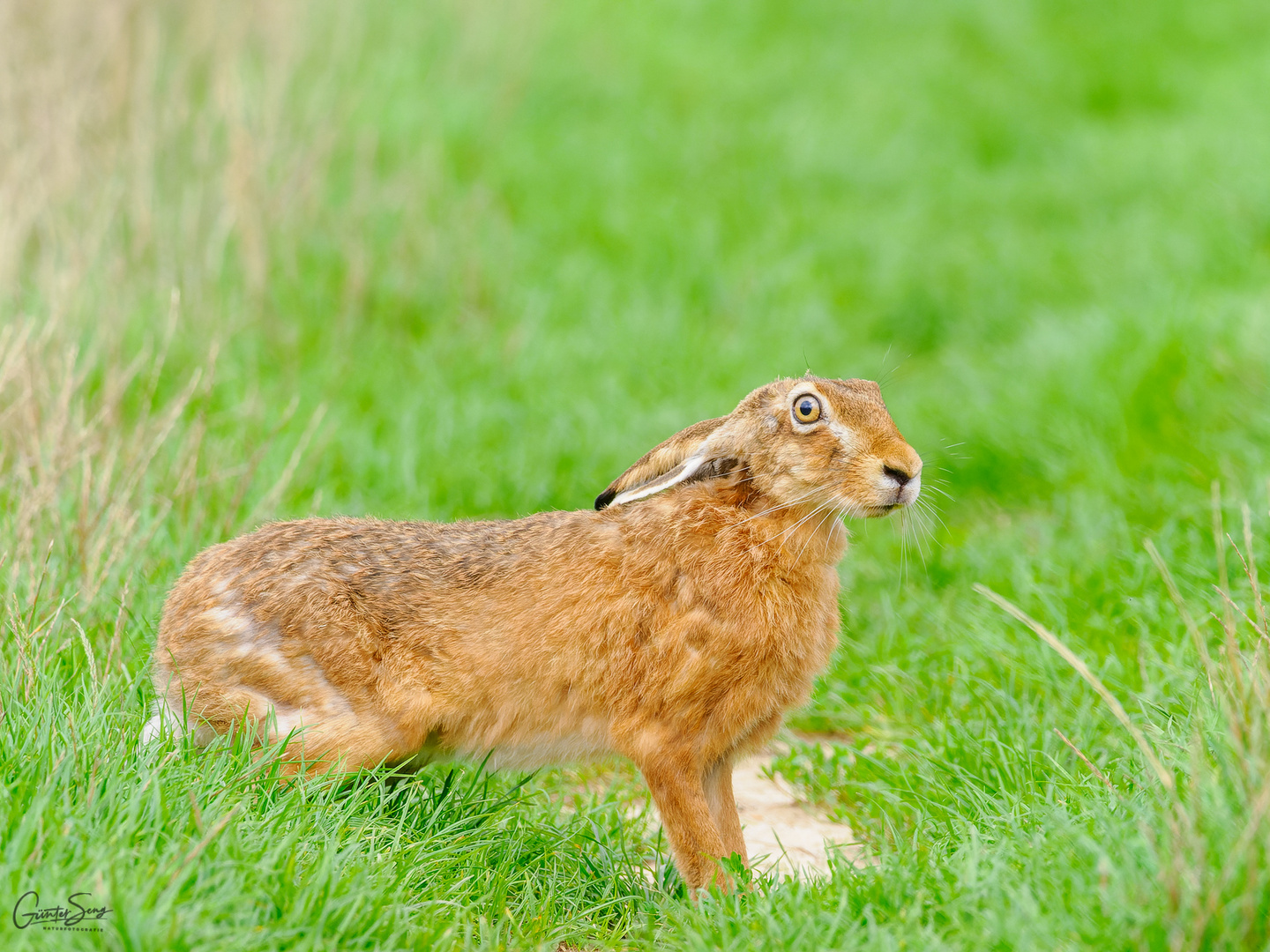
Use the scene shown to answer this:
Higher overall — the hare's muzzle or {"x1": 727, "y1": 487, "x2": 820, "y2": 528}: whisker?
the hare's muzzle

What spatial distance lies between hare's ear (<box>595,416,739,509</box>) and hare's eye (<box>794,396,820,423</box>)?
227 mm

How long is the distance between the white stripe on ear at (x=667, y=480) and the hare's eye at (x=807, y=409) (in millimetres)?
302

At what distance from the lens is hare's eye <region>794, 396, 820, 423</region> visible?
12.3ft

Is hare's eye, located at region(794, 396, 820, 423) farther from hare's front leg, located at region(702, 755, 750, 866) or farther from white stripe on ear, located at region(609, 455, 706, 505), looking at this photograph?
hare's front leg, located at region(702, 755, 750, 866)

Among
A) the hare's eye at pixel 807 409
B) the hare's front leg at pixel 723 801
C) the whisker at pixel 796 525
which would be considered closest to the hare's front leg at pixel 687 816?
the hare's front leg at pixel 723 801

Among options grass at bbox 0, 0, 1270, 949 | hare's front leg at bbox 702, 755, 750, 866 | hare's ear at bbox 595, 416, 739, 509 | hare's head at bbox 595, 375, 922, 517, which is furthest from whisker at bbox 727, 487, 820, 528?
grass at bbox 0, 0, 1270, 949

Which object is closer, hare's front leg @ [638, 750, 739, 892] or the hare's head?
hare's front leg @ [638, 750, 739, 892]

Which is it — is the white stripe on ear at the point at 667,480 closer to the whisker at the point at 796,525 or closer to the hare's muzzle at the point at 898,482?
the whisker at the point at 796,525

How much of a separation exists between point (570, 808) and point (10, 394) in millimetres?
2745

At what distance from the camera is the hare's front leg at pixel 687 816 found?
350cm

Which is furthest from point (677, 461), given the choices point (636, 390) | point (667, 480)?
point (636, 390)

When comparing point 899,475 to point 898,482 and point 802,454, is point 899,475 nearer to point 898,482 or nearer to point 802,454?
point 898,482

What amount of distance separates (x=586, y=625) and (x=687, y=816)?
0.58 m

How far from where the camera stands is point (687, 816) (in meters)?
3.54
